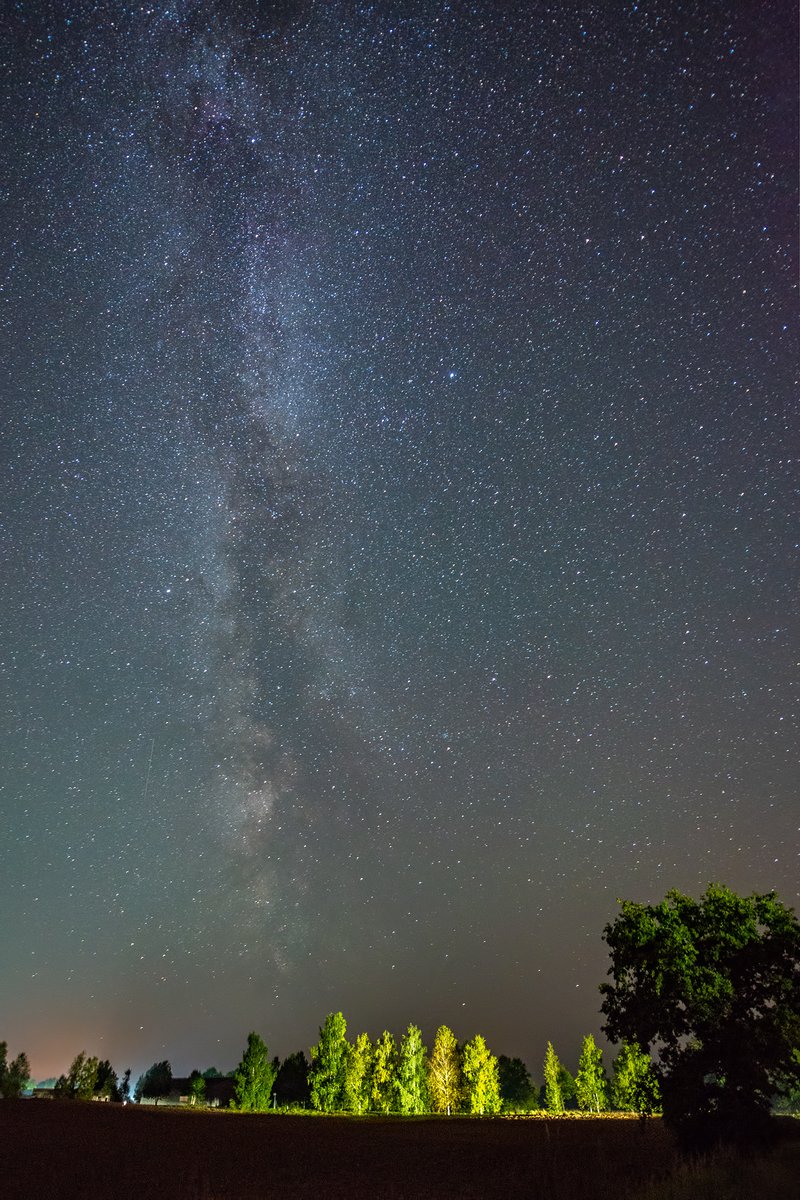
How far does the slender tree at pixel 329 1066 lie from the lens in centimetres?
7675

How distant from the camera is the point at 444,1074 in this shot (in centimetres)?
8981

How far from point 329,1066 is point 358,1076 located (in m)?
3.97

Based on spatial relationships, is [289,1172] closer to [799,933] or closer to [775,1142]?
[775,1142]

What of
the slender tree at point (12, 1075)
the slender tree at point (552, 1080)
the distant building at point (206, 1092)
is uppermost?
the slender tree at point (12, 1075)

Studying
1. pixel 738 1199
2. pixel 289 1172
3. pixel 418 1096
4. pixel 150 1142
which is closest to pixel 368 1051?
pixel 418 1096

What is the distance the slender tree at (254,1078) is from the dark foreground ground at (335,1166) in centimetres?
4607

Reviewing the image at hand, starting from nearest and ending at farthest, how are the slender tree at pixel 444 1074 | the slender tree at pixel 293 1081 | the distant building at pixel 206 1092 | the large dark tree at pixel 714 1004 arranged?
the large dark tree at pixel 714 1004 < the slender tree at pixel 444 1074 < the slender tree at pixel 293 1081 < the distant building at pixel 206 1092

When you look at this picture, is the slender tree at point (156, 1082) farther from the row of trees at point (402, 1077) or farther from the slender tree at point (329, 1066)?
the slender tree at point (329, 1066)

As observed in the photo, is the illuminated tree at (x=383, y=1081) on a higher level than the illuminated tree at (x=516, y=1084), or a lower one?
higher

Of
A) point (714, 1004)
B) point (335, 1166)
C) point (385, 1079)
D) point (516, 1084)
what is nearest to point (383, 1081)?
point (385, 1079)

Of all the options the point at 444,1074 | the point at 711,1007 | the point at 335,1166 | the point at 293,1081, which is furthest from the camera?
the point at 293,1081

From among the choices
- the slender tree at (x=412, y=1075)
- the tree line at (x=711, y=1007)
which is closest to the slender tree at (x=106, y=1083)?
the slender tree at (x=412, y=1075)

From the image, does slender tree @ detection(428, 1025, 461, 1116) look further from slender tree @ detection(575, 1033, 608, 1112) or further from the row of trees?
slender tree @ detection(575, 1033, 608, 1112)

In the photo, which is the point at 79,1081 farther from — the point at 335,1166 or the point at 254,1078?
the point at 335,1166
